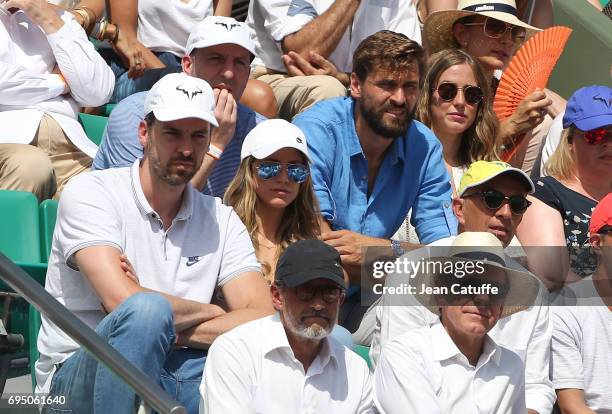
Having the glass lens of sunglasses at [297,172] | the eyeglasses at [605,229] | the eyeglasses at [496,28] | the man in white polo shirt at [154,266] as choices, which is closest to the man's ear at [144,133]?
the man in white polo shirt at [154,266]

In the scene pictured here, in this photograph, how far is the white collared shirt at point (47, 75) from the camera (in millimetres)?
5727

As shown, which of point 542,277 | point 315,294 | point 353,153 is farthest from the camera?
point 353,153

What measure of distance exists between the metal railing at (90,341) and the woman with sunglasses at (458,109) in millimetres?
2797

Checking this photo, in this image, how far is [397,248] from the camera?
215 inches

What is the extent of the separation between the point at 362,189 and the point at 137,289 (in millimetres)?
1683

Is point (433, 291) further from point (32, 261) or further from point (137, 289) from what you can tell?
point (32, 261)

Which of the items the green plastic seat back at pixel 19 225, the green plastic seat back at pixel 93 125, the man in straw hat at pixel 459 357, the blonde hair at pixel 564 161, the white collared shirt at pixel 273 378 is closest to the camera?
the white collared shirt at pixel 273 378

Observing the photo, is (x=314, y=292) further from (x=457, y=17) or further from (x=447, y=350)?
(x=457, y=17)

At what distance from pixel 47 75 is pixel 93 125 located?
432mm

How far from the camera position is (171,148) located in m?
4.71

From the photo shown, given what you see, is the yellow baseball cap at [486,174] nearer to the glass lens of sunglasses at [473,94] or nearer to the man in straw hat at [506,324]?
the man in straw hat at [506,324]

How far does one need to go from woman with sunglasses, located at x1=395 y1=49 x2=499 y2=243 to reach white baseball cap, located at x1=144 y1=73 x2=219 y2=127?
161 centimetres

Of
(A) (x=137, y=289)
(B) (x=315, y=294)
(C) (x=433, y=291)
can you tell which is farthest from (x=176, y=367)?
(C) (x=433, y=291)

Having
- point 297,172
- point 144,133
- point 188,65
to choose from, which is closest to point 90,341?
point 144,133
